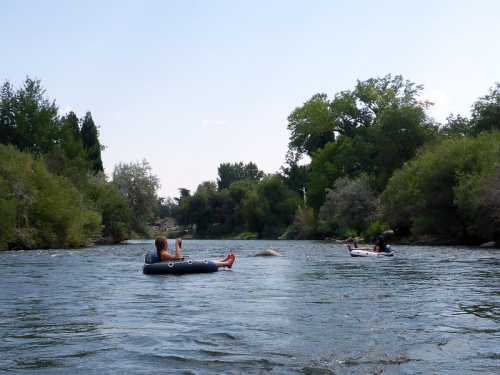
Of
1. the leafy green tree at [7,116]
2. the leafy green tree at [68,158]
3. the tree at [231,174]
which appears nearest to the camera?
the leafy green tree at [68,158]

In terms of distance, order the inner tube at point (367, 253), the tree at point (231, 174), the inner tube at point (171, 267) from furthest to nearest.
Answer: the tree at point (231, 174) < the inner tube at point (367, 253) < the inner tube at point (171, 267)

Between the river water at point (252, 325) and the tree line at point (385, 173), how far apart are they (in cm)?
2617

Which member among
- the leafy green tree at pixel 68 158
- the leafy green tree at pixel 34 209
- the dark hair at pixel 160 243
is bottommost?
the dark hair at pixel 160 243

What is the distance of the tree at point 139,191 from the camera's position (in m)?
75.6

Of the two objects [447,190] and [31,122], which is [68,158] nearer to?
[31,122]

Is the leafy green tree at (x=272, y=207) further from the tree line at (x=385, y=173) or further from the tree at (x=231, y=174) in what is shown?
the tree at (x=231, y=174)

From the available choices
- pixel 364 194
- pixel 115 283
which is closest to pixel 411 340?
pixel 115 283

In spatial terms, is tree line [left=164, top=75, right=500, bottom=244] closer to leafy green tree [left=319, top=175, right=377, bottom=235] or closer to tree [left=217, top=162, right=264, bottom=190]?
leafy green tree [left=319, top=175, right=377, bottom=235]

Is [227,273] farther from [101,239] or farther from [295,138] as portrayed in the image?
[295,138]

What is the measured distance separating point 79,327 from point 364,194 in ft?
184

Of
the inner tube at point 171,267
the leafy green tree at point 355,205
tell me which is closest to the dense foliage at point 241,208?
the leafy green tree at point 355,205

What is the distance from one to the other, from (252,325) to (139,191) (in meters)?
65.4

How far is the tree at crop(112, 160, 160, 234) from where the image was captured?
248 ft

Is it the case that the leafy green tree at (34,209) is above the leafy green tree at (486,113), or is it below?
below
